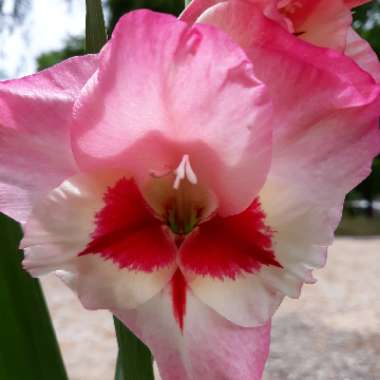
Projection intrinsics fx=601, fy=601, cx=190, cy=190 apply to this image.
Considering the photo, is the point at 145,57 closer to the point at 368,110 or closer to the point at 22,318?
the point at 368,110

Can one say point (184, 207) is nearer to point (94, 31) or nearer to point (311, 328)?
point (94, 31)

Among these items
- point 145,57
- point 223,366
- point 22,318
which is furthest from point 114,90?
point 22,318

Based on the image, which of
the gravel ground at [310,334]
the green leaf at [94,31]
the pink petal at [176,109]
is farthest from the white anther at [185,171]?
the gravel ground at [310,334]

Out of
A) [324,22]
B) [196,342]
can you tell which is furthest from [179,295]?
[324,22]

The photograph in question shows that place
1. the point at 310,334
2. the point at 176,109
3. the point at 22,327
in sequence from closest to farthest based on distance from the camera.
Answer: the point at 176,109 → the point at 22,327 → the point at 310,334

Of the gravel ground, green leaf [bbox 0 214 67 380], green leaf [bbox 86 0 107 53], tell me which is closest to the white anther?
green leaf [bbox 86 0 107 53]

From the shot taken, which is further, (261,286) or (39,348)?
(39,348)
